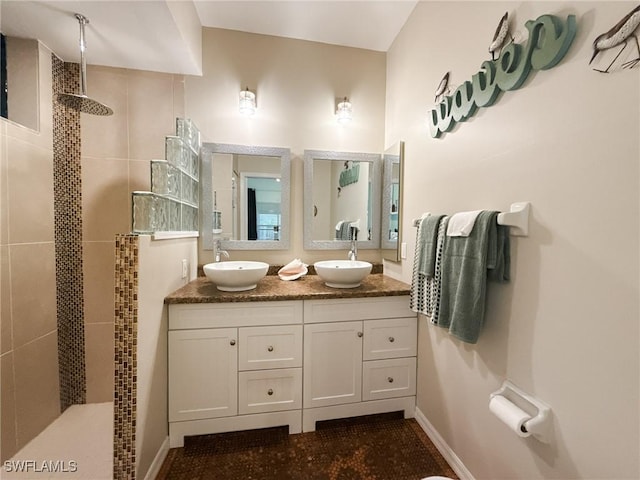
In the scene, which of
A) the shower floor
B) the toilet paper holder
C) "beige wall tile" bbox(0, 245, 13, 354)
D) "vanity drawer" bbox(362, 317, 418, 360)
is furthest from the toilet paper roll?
"beige wall tile" bbox(0, 245, 13, 354)

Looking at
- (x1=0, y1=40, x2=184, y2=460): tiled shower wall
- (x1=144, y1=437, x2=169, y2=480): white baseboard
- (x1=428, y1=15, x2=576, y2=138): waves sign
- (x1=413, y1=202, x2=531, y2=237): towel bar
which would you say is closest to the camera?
(x1=428, y1=15, x2=576, y2=138): waves sign

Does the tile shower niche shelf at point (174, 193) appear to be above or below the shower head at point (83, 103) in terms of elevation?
below

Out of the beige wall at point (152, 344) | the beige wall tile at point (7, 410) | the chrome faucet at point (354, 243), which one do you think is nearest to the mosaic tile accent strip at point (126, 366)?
the beige wall at point (152, 344)

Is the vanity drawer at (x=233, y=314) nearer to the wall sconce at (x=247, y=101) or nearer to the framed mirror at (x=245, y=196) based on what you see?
the framed mirror at (x=245, y=196)

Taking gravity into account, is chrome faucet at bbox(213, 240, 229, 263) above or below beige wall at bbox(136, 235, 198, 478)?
above

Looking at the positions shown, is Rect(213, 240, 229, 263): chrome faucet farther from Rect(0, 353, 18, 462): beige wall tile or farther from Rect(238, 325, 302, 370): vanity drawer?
Rect(0, 353, 18, 462): beige wall tile

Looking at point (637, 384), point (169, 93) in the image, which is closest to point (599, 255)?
point (637, 384)

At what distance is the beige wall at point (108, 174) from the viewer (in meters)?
1.79

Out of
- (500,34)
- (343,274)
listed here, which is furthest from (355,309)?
(500,34)

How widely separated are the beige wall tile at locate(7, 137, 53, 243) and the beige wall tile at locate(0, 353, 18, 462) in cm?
65

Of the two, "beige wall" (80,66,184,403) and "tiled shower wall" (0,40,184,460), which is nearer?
"tiled shower wall" (0,40,184,460)

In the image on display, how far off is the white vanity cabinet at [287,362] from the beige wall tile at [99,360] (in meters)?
0.72

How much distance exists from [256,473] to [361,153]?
220cm

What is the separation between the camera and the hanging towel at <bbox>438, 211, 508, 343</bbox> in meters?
1.07
